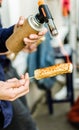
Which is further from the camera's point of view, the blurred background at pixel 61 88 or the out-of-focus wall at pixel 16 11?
the blurred background at pixel 61 88

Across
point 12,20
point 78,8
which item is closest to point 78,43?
point 78,8

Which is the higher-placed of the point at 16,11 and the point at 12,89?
the point at 16,11

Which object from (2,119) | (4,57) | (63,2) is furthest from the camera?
(63,2)

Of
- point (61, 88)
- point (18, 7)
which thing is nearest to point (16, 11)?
point (18, 7)

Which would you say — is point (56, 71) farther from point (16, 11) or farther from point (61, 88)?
point (61, 88)

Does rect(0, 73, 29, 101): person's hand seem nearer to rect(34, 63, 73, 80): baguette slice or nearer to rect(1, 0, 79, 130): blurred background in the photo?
rect(34, 63, 73, 80): baguette slice

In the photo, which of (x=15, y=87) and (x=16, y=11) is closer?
(x=15, y=87)

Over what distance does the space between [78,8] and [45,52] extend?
472 millimetres

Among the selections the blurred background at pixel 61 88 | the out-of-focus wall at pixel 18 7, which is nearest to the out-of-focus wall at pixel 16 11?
the out-of-focus wall at pixel 18 7

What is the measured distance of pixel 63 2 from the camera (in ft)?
6.05

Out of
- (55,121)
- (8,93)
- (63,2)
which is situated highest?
(63,2)

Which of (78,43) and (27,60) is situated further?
(78,43)

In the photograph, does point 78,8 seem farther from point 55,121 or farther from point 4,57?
point 4,57

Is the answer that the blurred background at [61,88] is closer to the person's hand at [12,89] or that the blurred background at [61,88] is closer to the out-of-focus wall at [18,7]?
the out-of-focus wall at [18,7]
